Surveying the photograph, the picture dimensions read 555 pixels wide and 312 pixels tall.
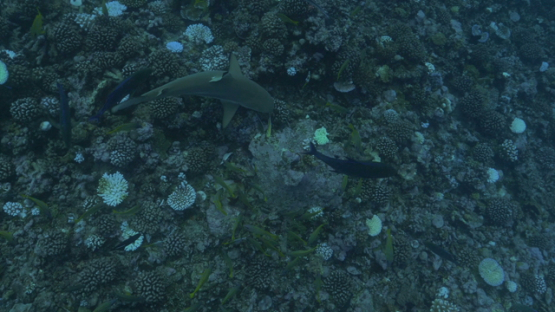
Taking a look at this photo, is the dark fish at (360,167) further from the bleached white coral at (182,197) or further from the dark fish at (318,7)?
the dark fish at (318,7)

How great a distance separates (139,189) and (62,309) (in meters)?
1.98

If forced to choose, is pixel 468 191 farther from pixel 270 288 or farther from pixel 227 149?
pixel 227 149

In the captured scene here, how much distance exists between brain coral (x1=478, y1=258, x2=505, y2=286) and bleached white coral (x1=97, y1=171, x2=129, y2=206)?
8.06 m

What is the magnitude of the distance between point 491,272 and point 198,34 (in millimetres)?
8658

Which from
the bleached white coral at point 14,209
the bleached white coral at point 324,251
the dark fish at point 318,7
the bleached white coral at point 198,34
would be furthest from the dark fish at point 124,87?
the bleached white coral at point 324,251

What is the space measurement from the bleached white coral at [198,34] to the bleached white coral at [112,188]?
10.3ft

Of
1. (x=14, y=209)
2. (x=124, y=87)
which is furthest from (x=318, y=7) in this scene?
(x=14, y=209)

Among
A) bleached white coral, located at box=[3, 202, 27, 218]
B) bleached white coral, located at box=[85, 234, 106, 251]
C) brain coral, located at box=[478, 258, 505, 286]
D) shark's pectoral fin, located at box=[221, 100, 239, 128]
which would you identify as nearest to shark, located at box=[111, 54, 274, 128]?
shark's pectoral fin, located at box=[221, 100, 239, 128]

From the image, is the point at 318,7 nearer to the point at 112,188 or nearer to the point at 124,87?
the point at 124,87

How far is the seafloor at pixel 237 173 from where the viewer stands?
4488mm

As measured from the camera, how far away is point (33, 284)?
416 cm

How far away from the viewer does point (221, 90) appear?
439 centimetres

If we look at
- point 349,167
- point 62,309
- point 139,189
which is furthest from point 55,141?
point 349,167

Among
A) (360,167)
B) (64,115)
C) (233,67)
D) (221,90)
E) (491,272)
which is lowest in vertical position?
(491,272)
